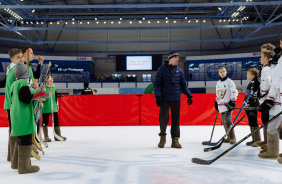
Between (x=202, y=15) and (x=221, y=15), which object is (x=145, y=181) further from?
(x=202, y=15)

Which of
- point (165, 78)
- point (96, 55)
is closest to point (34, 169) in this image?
point (165, 78)

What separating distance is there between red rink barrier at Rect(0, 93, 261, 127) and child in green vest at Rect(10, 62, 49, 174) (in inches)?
251

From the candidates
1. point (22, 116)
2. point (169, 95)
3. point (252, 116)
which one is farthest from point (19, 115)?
point (252, 116)

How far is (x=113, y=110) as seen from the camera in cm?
956

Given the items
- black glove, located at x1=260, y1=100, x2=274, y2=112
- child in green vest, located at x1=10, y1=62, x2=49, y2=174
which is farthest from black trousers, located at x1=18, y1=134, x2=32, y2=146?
black glove, located at x1=260, y1=100, x2=274, y2=112

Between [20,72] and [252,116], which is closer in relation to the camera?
[20,72]

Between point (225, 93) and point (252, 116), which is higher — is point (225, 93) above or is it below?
above

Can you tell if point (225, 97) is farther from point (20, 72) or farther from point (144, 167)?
point (20, 72)

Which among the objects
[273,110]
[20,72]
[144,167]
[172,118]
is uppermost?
[20,72]

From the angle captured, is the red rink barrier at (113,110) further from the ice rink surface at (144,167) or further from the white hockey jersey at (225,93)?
the ice rink surface at (144,167)

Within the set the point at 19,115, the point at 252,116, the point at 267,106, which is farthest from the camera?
the point at 252,116

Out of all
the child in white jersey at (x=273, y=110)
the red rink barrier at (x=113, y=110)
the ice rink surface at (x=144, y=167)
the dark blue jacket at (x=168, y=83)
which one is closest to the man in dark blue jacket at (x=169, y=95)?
the dark blue jacket at (x=168, y=83)

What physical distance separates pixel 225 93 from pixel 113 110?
4.90 meters

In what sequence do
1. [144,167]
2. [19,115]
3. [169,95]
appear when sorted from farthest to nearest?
[169,95] < [144,167] < [19,115]
